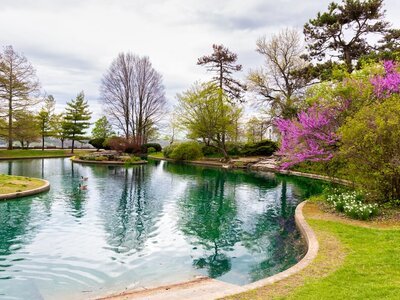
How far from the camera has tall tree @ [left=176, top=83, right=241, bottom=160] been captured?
3422 cm

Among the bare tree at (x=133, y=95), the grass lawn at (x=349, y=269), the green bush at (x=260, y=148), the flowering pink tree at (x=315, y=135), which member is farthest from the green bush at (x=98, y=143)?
the grass lawn at (x=349, y=269)

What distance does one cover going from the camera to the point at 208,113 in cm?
3416

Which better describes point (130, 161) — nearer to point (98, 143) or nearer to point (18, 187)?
point (18, 187)

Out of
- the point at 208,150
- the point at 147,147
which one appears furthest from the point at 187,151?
the point at 147,147

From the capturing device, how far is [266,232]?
383 inches

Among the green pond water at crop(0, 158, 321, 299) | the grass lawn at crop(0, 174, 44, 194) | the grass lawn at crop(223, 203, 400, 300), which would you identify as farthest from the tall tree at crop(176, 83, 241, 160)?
the grass lawn at crop(223, 203, 400, 300)

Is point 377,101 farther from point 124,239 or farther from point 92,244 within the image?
point 92,244

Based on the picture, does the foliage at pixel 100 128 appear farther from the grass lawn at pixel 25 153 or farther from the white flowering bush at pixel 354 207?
the white flowering bush at pixel 354 207

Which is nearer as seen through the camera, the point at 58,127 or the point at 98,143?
the point at 58,127

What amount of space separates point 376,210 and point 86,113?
40373 millimetres

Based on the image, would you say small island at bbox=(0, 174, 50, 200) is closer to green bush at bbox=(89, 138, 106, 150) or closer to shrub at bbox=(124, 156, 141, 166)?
shrub at bbox=(124, 156, 141, 166)

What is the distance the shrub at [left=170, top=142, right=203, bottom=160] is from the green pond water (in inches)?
824

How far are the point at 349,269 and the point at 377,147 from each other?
5.64 meters

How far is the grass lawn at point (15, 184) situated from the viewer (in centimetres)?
1333
